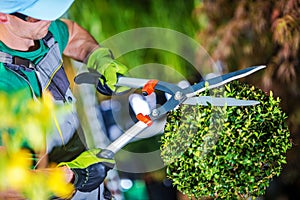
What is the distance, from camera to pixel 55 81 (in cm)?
178

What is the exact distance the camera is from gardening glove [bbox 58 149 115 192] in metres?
1.58

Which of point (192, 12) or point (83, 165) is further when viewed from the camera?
point (192, 12)

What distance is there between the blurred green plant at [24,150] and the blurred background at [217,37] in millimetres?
532

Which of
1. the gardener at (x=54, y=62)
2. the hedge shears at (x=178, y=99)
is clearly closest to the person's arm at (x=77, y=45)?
the gardener at (x=54, y=62)

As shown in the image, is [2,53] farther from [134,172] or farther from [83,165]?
[134,172]

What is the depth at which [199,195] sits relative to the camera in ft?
5.67

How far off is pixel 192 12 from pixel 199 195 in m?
1.05

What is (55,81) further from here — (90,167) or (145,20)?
(145,20)

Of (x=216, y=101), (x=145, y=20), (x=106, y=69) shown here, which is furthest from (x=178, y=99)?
(x=145, y=20)

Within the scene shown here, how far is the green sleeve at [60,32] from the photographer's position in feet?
5.96

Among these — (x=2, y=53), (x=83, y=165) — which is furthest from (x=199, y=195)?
(x=2, y=53)

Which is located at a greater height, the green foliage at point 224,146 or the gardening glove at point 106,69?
the gardening glove at point 106,69

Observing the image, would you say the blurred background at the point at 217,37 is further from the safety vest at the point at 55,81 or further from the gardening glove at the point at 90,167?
the gardening glove at the point at 90,167

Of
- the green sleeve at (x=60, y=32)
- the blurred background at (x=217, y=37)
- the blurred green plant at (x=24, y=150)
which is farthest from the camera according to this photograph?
the blurred background at (x=217, y=37)
